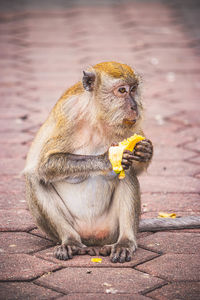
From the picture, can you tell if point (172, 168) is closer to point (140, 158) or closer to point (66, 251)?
point (140, 158)

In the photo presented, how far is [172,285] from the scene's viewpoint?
11.2ft

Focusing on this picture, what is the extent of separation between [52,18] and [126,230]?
38.3 feet

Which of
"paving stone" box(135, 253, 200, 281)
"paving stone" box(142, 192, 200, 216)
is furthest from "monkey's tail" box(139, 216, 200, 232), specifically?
"paving stone" box(135, 253, 200, 281)

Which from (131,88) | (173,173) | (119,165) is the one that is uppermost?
(131,88)

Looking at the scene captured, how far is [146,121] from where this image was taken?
7434 millimetres

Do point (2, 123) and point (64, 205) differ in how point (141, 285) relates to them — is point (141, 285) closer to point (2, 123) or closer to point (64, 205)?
point (64, 205)

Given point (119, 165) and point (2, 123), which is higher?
point (119, 165)

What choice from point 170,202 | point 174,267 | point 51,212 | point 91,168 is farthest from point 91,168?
point 170,202

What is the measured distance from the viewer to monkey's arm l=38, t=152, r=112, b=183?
407 centimetres

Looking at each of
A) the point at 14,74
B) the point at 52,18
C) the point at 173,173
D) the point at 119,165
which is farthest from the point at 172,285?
the point at 52,18

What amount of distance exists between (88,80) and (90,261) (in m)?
1.13

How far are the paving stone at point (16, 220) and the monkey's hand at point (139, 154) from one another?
94 centimetres

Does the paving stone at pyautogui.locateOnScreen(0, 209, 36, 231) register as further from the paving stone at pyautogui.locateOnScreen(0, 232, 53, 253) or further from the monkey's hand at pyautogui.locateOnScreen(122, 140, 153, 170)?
the monkey's hand at pyautogui.locateOnScreen(122, 140, 153, 170)

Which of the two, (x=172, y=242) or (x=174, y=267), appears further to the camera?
(x=172, y=242)
